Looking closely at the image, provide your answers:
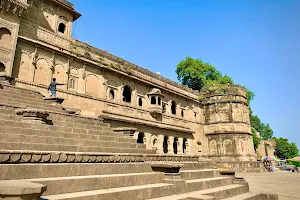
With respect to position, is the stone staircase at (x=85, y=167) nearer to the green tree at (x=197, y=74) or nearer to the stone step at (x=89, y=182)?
the stone step at (x=89, y=182)

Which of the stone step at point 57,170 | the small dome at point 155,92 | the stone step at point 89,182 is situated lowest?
the stone step at point 89,182

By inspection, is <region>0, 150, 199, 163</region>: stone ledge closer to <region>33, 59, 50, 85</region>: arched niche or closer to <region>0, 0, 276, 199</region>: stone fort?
<region>0, 0, 276, 199</region>: stone fort

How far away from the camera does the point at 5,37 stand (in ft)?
37.3

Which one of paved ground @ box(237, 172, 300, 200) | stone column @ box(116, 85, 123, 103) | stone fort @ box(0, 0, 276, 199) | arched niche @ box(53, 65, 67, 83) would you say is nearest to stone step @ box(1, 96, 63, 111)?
stone fort @ box(0, 0, 276, 199)

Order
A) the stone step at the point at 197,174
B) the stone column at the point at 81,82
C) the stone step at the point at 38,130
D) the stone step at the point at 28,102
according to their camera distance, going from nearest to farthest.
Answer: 1. the stone step at the point at 38,130
2. the stone step at the point at 197,174
3. the stone step at the point at 28,102
4. the stone column at the point at 81,82

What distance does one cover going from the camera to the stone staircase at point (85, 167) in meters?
3.50

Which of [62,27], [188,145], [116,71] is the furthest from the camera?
[188,145]

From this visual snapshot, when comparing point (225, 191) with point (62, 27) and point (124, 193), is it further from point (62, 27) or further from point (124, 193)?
point (62, 27)

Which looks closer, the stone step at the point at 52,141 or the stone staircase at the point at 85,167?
the stone staircase at the point at 85,167

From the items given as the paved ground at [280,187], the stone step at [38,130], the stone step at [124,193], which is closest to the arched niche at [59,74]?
the stone step at [38,130]

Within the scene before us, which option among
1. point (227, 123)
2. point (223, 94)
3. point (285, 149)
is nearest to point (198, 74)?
point (223, 94)

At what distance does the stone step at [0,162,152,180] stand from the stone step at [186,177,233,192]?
1.51 meters

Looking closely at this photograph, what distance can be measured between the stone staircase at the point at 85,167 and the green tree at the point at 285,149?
220 ft

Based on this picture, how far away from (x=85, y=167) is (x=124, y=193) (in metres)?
1.01
